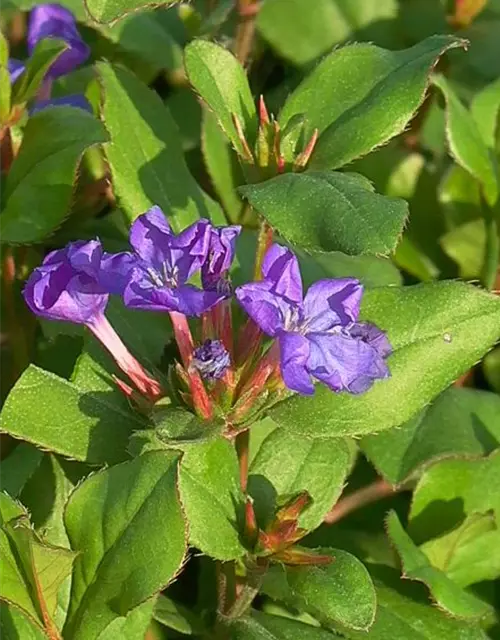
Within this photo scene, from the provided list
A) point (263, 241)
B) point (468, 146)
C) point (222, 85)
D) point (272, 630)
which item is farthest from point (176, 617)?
point (468, 146)

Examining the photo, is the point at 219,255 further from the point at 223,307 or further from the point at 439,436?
the point at 439,436

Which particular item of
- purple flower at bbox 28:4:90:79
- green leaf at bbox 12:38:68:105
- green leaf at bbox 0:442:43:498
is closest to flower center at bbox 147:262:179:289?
green leaf at bbox 0:442:43:498

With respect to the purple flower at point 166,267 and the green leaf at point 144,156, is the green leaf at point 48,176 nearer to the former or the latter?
the green leaf at point 144,156

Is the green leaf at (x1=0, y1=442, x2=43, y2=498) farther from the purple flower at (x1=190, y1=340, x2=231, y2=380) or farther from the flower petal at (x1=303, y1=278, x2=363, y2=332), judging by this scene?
the flower petal at (x1=303, y1=278, x2=363, y2=332)

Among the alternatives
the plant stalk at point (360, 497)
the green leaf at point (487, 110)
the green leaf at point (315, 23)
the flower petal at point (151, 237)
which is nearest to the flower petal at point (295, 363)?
the flower petal at point (151, 237)

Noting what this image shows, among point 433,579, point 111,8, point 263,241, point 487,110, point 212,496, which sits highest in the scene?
point 111,8

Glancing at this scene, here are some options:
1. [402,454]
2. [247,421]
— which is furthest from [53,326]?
[402,454]

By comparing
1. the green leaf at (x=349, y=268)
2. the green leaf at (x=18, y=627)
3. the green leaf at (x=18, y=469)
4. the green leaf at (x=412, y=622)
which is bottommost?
the green leaf at (x=412, y=622)
